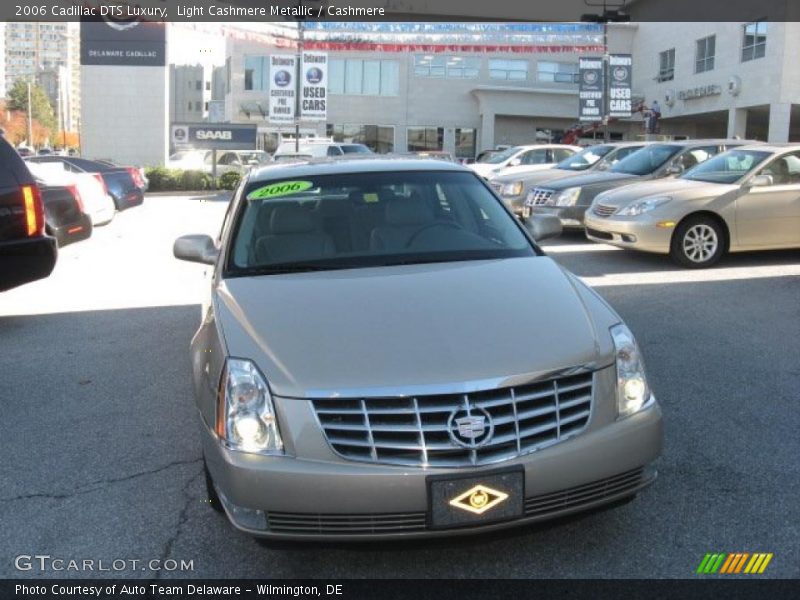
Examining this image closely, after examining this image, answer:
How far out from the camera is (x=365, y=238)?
456cm

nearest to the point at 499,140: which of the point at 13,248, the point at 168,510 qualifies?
the point at 13,248

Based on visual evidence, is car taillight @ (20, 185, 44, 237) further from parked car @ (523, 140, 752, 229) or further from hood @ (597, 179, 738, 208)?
parked car @ (523, 140, 752, 229)

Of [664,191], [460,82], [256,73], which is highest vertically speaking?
[256,73]

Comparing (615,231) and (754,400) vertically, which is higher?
(615,231)

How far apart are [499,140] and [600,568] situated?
48924 millimetres

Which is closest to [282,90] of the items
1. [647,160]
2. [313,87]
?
[313,87]

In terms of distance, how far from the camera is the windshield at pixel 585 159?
1641cm

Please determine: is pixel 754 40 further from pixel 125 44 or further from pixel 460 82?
pixel 125 44

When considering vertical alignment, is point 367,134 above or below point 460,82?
below

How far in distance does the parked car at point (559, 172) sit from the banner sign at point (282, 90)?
14.5m

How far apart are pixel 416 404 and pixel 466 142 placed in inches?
1966

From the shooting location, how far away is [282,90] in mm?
29438

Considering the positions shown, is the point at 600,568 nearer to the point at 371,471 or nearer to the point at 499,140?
the point at 371,471

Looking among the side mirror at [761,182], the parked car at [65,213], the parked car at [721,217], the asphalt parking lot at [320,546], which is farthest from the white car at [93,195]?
the side mirror at [761,182]
